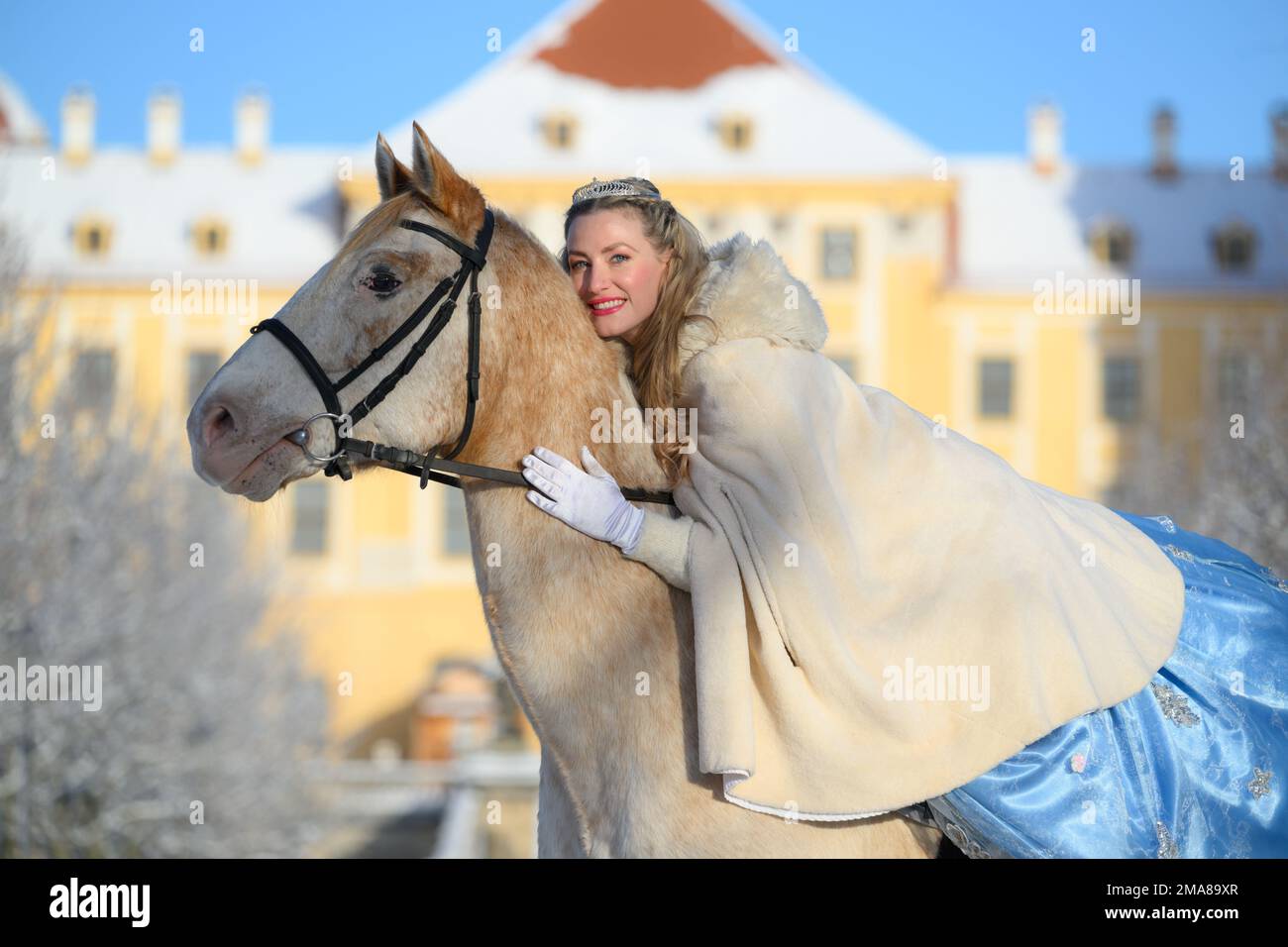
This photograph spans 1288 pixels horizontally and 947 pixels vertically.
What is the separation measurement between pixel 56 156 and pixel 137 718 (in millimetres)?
32438

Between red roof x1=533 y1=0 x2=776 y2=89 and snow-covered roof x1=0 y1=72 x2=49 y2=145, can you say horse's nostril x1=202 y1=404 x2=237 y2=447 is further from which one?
snow-covered roof x1=0 y1=72 x2=49 y2=145

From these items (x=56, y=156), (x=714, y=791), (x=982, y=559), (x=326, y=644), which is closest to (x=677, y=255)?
(x=982, y=559)

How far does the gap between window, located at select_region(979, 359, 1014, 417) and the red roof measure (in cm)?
1064

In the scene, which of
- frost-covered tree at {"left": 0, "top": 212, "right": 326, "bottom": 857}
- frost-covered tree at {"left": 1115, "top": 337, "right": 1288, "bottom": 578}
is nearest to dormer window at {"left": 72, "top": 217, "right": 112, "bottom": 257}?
frost-covered tree at {"left": 0, "top": 212, "right": 326, "bottom": 857}

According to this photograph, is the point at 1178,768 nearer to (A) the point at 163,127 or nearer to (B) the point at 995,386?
(B) the point at 995,386

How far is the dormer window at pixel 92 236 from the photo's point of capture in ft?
129

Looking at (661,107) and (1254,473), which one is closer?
(1254,473)

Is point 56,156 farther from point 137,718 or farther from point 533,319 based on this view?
point 533,319

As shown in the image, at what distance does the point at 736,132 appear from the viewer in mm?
36969

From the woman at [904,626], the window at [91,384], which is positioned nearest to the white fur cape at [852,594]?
the woman at [904,626]

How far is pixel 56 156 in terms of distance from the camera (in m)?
42.2

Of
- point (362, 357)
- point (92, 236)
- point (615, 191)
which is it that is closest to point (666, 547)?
point (362, 357)

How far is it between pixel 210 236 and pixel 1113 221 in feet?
85.7

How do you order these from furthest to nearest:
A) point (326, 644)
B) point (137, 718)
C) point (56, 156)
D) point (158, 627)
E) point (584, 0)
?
point (56, 156) → point (584, 0) → point (326, 644) → point (158, 627) → point (137, 718)
